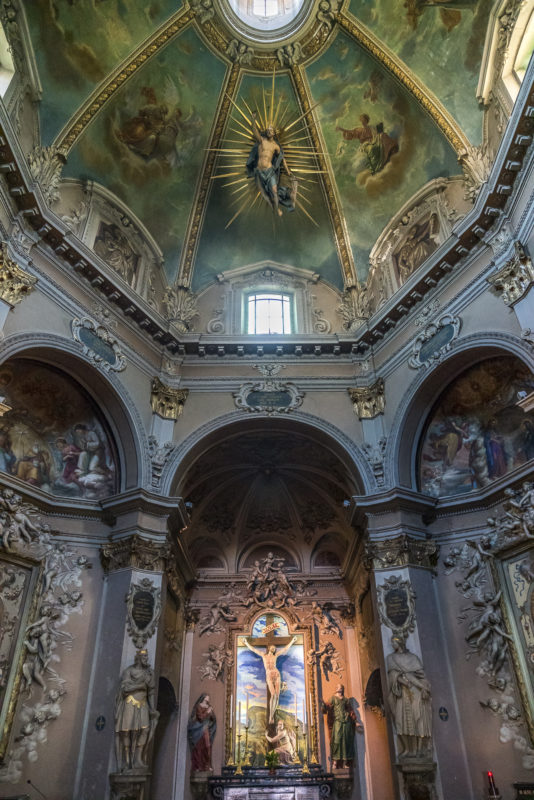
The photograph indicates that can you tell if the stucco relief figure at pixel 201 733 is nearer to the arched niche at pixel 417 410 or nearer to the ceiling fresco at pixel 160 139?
the arched niche at pixel 417 410

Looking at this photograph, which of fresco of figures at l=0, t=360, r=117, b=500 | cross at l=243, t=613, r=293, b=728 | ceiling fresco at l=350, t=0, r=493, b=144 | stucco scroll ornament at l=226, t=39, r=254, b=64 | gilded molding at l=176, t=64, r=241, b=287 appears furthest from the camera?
cross at l=243, t=613, r=293, b=728

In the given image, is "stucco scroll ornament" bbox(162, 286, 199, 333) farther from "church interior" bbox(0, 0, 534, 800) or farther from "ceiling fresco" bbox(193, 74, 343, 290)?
"ceiling fresco" bbox(193, 74, 343, 290)

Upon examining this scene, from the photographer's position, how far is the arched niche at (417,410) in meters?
14.2

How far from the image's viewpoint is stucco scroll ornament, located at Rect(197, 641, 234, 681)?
18188 millimetres

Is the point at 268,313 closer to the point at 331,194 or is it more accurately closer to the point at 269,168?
the point at 331,194

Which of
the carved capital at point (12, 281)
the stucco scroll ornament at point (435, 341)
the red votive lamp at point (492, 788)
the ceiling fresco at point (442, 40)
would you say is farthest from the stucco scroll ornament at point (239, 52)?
the red votive lamp at point (492, 788)

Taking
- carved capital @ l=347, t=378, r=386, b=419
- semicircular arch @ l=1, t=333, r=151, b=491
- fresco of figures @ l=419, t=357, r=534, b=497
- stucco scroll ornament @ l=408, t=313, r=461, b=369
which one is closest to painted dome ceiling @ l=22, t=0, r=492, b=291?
semicircular arch @ l=1, t=333, r=151, b=491

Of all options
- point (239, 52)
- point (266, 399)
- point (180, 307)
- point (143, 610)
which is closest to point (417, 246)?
point (266, 399)

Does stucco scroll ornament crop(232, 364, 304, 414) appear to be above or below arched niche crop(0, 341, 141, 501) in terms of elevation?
above

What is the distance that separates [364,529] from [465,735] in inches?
199

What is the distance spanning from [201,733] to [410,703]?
7.65 meters

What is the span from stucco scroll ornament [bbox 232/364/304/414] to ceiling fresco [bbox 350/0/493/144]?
8.12 metres

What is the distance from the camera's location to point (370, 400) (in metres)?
16.2

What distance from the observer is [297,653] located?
61.7 ft
